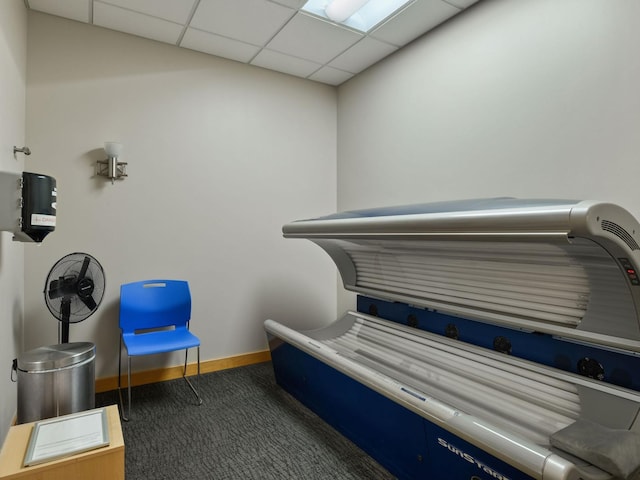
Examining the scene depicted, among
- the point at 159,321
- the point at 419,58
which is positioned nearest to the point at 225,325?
the point at 159,321

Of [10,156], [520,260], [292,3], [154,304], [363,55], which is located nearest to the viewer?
[520,260]

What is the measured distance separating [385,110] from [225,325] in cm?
269

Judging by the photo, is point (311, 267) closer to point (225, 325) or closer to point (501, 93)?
point (225, 325)

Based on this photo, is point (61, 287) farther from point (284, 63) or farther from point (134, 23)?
point (284, 63)

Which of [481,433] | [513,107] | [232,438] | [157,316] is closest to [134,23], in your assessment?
[157,316]

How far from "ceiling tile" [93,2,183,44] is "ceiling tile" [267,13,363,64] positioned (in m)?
0.87

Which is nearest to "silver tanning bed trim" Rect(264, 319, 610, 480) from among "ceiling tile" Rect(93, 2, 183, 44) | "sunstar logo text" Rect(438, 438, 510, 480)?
"sunstar logo text" Rect(438, 438, 510, 480)

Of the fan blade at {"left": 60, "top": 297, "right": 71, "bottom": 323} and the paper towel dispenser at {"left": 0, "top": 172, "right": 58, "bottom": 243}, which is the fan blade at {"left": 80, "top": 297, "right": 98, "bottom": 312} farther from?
the paper towel dispenser at {"left": 0, "top": 172, "right": 58, "bottom": 243}

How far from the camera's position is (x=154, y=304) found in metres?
3.32

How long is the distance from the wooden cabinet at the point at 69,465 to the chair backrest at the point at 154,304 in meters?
1.50

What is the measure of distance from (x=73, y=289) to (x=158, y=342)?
73cm

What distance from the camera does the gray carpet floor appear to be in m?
2.20

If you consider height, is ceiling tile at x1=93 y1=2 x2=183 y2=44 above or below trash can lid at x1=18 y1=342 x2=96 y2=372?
above

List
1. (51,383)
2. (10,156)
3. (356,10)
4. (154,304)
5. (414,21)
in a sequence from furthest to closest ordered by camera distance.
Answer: (154,304)
(414,21)
(356,10)
(10,156)
(51,383)
